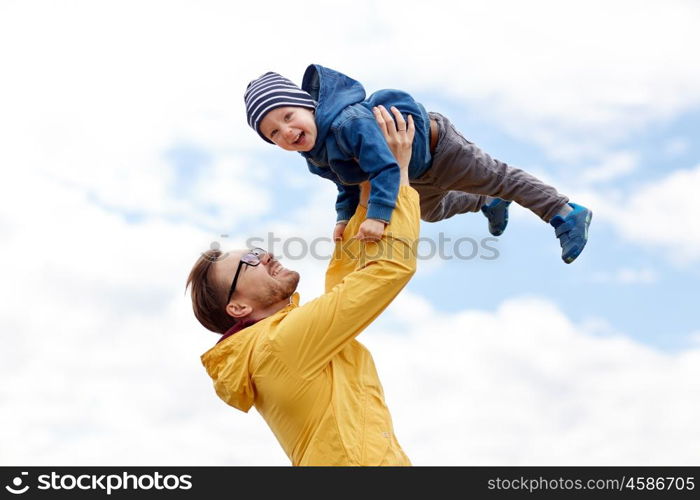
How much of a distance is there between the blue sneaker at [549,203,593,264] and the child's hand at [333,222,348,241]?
1419mm

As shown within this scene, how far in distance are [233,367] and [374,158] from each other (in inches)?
56.2

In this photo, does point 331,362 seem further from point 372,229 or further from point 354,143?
point 354,143

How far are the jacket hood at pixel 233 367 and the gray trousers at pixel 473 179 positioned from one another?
1.63m

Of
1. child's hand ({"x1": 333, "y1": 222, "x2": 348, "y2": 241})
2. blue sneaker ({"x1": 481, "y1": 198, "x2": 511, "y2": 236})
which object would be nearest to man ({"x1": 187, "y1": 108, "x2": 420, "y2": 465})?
child's hand ({"x1": 333, "y1": 222, "x2": 348, "y2": 241})

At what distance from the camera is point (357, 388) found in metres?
4.77

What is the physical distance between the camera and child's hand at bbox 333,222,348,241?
5414 mm

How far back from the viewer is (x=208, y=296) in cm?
521

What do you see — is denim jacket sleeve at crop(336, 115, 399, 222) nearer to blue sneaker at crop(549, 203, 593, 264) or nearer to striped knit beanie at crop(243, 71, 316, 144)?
striped knit beanie at crop(243, 71, 316, 144)

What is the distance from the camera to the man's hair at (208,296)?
518cm

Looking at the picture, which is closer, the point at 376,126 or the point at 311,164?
the point at 376,126

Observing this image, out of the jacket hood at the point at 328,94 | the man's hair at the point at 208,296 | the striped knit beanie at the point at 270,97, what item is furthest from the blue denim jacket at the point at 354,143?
the man's hair at the point at 208,296
